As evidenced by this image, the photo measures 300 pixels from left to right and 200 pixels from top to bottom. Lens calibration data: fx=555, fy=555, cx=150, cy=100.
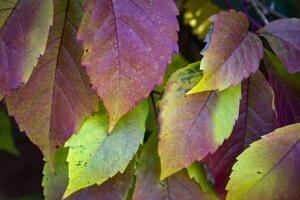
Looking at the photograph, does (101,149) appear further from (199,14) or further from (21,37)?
(199,14)

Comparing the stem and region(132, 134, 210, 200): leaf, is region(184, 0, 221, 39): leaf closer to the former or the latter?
the stem

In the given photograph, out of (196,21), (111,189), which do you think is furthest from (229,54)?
(196,21)

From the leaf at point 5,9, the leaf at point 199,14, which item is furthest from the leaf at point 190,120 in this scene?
the leaf at point 199,14

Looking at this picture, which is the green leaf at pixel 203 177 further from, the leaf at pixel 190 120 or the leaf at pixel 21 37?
the leaf at pixel 21 37

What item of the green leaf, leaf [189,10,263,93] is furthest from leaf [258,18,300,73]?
the green leaf

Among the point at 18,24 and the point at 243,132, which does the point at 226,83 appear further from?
the point at 18,24
